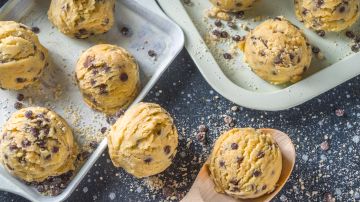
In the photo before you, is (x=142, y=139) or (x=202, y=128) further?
(x=202, y=128)

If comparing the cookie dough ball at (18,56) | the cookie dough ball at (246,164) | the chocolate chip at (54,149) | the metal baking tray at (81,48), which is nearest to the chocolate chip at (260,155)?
the cookie dough ball at (246,164)

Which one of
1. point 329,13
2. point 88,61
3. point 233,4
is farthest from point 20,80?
point 329,13

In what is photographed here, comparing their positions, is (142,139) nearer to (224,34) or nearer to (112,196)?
(112,196)

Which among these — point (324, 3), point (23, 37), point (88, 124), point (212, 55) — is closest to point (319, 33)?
point (324, 3)

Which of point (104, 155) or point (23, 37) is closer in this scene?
point (23, 37)

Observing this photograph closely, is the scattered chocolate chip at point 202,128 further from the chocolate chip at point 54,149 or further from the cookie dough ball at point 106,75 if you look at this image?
the chocolate chip at point 54,149

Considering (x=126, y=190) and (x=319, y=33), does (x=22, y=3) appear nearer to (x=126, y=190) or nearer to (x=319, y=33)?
(x=126, y=190)
